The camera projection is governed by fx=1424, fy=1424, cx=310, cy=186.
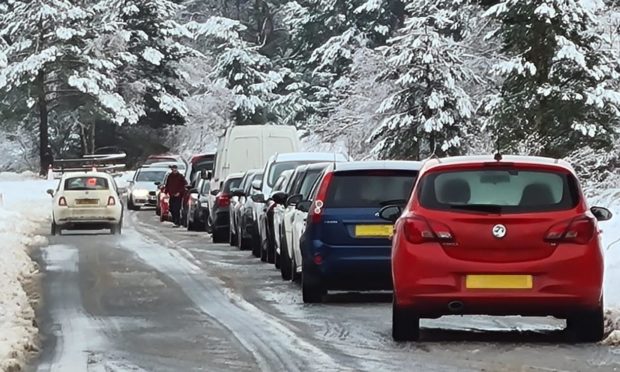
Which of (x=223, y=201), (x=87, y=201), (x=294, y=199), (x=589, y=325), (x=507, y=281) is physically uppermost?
(x=294, y=199)

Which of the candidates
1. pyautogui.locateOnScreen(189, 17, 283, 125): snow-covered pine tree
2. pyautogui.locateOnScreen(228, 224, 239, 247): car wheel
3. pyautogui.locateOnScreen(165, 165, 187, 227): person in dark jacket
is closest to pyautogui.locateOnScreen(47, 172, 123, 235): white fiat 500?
pyautogui.locateOnScreen(165, 165, 187, 227): person in dark jacket

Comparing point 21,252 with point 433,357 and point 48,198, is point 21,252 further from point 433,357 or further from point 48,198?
→ point 48,198

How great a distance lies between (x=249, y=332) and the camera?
1299cm

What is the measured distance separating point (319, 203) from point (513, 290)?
4.48 m

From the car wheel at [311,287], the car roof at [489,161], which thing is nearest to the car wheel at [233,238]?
the car wheel at [311,287]

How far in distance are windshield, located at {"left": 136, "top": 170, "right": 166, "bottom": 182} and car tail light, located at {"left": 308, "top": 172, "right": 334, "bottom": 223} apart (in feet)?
111

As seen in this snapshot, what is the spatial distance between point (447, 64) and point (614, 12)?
6600 millimetres

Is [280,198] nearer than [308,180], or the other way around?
[280,198]

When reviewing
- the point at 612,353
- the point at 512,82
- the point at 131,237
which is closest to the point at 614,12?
the point at 512,82

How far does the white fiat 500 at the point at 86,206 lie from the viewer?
31.8 metres

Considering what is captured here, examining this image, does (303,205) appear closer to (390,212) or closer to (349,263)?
(349,263)

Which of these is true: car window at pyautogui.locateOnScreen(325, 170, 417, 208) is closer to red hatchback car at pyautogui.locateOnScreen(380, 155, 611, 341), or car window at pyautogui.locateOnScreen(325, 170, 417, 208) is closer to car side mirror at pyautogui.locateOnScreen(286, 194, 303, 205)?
car side mirror at pyautogui.locateOnScreen(286, 194, 303, 205)

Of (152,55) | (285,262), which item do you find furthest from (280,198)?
(152,55)

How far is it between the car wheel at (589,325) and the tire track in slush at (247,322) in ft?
7.33
